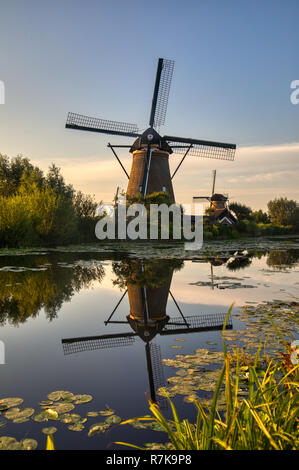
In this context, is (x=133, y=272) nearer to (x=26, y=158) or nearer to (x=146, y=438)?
(x=146, y=438)

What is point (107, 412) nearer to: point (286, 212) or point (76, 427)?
point (76, 427)

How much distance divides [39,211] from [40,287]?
13.3 metres

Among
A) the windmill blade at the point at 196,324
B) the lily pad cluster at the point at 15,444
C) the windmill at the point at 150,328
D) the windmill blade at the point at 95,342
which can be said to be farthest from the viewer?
the windmill blade at the point at 196,324

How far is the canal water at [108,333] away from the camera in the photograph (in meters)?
2.76

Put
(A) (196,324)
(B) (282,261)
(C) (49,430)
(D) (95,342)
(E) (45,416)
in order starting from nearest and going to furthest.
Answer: (C) (49,430)
(E) (45,416)
(D) (95,342)
(A) (196,324)
(B) (282,261)

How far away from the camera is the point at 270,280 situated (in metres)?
9.55

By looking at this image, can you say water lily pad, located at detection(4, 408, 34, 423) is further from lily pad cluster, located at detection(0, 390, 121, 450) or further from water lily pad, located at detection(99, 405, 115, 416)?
water lily pad, located at detection(99, 405, 115, 416)

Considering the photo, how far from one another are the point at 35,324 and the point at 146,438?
11.5 ft

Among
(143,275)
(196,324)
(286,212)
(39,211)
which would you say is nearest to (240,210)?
(286,212)

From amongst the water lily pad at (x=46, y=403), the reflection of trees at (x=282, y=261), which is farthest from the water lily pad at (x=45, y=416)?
the reflection of trees at (x=282, y=261)

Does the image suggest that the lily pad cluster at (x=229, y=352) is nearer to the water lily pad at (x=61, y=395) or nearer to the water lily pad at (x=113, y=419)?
the water lily pad at (x=113, y=419)

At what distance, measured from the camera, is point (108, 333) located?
488cm

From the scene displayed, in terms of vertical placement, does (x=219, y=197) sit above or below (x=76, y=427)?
above

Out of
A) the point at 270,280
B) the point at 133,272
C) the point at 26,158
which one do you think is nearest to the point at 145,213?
the point at 26,158
